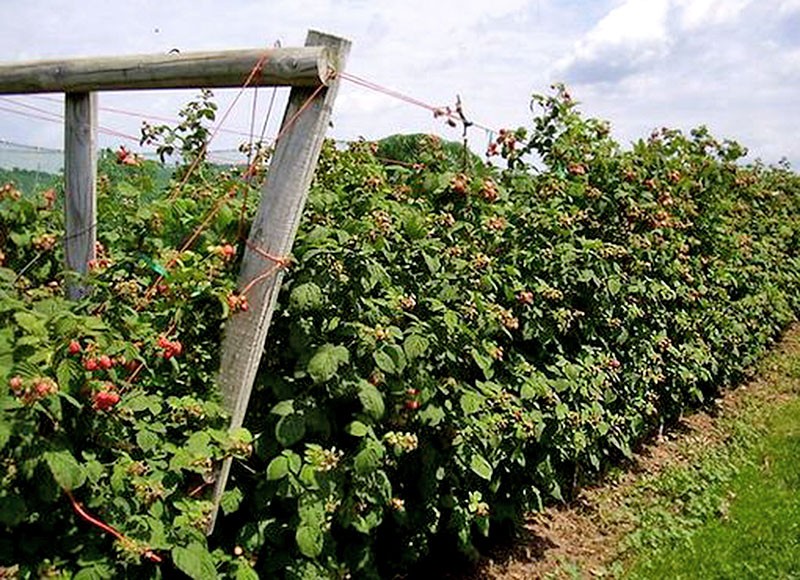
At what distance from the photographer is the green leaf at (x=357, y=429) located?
292 centimetres

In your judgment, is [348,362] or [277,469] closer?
[277,469]

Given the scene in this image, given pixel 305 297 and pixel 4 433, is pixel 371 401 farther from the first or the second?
pixel 4 433

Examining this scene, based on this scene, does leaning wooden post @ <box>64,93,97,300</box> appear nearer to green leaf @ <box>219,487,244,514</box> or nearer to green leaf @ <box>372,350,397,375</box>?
green leaf @ <box>219,487,244,514</box>

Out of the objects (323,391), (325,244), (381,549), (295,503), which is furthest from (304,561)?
(325,244)

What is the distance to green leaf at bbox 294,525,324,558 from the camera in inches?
110

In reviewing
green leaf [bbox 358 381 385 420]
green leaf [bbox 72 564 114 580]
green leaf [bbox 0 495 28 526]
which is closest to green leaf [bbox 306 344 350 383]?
green leaf [bbox 358 381 385 420]

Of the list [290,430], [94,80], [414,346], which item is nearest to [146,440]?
[290,430]

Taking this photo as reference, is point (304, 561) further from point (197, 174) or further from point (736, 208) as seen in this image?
point (736, 208)

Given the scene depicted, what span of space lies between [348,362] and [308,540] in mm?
600

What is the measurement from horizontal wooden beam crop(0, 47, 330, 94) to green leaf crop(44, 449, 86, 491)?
122 centimetres

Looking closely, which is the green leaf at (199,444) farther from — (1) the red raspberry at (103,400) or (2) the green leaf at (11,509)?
(2) the green leaf at (11,509)

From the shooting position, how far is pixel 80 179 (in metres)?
3.16

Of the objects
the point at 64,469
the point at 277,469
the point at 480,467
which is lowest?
the point at 480,467

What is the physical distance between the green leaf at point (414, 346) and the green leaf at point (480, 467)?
26.6 inches
